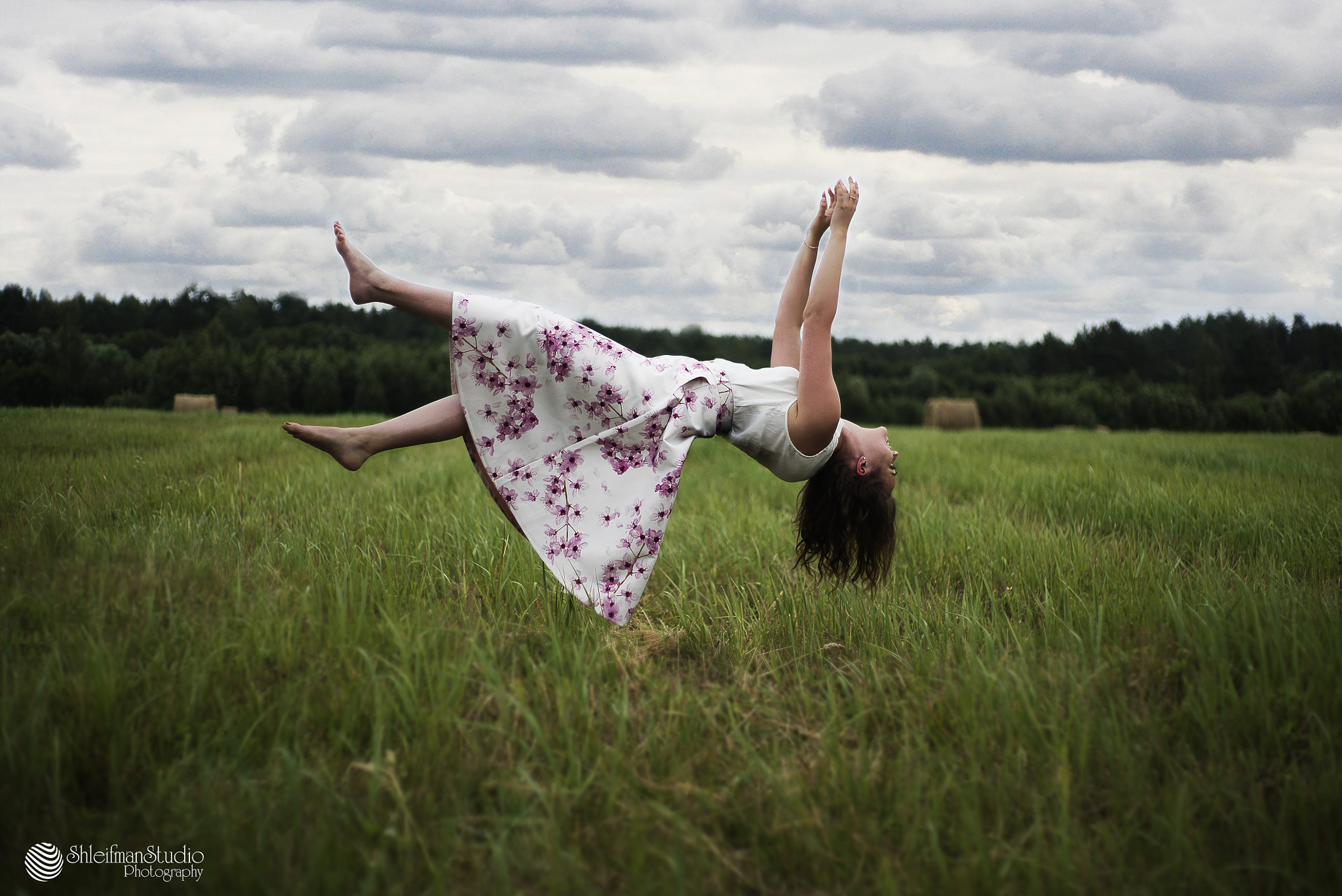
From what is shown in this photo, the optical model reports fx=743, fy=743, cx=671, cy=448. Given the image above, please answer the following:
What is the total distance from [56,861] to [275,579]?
4.07 feet

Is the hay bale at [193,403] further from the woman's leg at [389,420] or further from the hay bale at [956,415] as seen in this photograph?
the hay bale at [956,415]

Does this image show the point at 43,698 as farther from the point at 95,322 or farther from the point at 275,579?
the point at 95,322

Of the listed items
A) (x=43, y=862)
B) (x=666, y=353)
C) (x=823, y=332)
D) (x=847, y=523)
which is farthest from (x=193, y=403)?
(x=823, y=332)

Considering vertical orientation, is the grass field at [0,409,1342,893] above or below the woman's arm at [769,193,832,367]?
below

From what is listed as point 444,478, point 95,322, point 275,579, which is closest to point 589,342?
point 275,579

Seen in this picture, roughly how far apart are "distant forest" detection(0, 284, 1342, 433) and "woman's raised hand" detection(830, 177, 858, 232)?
7.53ft

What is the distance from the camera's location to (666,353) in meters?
7.18

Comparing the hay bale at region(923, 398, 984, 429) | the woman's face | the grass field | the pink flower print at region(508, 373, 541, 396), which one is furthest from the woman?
the hay bale at region(923, 398, 984, 429)

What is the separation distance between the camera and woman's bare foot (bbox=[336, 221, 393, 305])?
2.76m

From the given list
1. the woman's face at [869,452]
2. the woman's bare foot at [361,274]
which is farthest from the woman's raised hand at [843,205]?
the woman's bare foot at [361,274]

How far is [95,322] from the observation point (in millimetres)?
9180

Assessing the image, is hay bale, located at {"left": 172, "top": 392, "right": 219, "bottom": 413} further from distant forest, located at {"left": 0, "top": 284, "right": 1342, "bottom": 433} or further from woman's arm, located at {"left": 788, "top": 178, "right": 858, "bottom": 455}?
woman's arm, located at {"left": 788, "top": 178, "right": 858, "bottom": 455}

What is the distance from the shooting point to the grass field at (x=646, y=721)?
1.63 meters

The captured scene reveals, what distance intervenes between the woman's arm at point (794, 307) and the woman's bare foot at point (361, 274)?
62.9 inches
